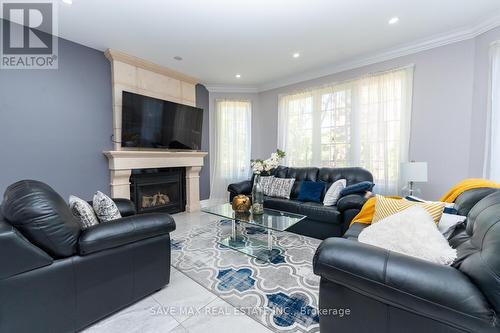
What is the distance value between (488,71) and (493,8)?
658 millimetres

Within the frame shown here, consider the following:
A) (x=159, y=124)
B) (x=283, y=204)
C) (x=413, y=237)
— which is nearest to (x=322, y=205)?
(x=283, y=204)

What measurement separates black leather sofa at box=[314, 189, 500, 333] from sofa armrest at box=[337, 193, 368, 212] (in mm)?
1262

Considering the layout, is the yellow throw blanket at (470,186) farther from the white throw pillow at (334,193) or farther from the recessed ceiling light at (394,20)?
the recessed ceiling light at (394,20)

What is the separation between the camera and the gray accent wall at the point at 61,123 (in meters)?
2.59

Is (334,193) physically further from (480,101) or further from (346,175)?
(480,101)

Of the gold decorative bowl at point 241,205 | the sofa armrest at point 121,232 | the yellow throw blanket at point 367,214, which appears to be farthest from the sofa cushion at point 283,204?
the sofa armrest at point 121,232

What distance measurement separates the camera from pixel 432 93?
2998mm

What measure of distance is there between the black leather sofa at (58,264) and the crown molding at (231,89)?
392 centimetres

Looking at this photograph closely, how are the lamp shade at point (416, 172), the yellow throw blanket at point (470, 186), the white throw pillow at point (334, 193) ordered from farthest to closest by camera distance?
the white throw pillow at point (334, 193) → the lamp shade at point (416, 172) → the yellow throw blanket at point (470, 186)

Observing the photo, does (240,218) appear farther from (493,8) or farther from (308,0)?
(493,8)

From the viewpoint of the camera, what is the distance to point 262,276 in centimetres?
195

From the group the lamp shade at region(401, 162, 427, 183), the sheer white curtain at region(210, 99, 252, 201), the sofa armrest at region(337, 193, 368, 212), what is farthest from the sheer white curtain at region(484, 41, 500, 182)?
the sheer white curtain at region(210, 99, 252, 201)

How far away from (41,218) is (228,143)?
3.89 metres

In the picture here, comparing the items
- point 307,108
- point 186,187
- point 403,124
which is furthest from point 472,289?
point 186,187
